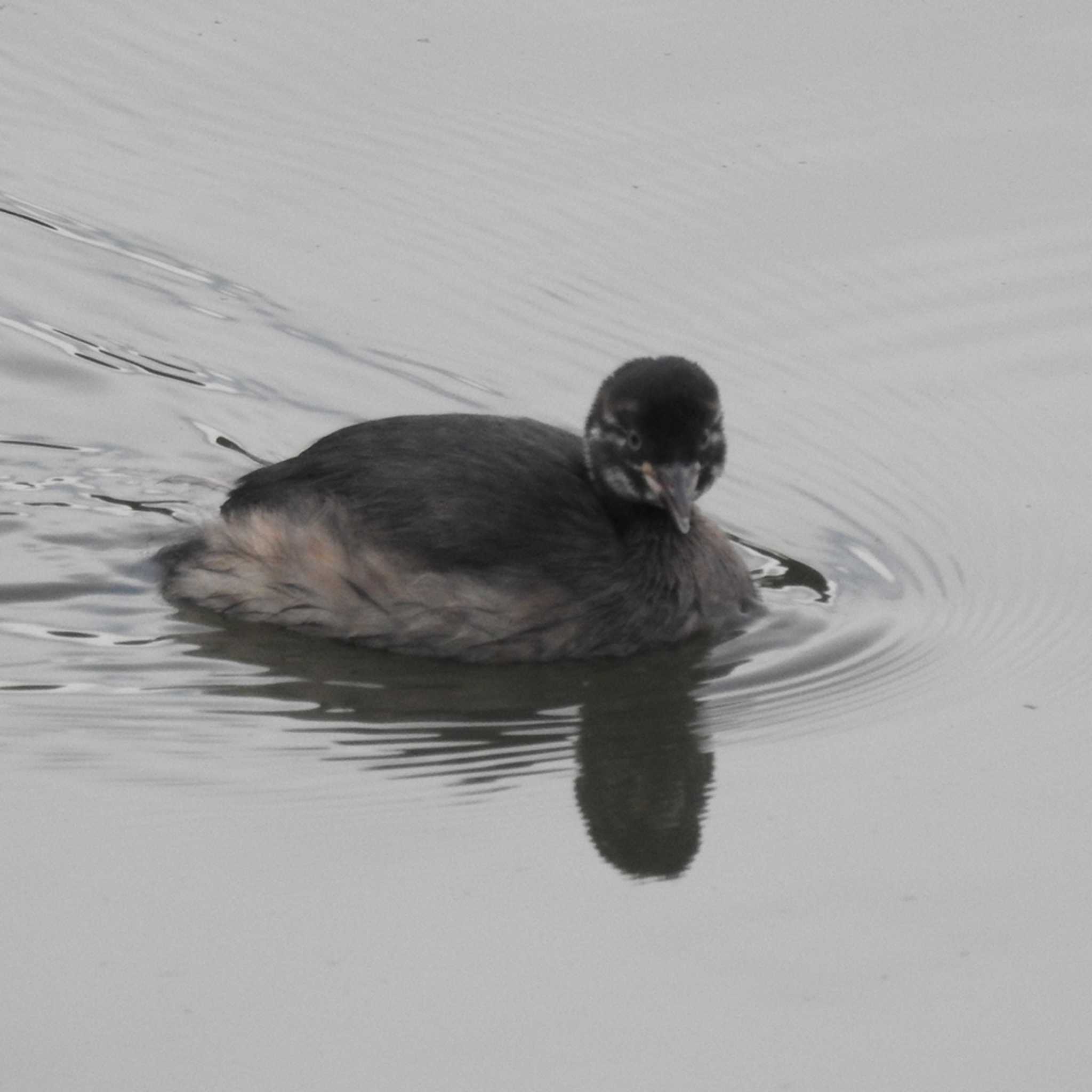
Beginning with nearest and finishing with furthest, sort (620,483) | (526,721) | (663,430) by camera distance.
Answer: (526,721) < (663,430) < (620,483)

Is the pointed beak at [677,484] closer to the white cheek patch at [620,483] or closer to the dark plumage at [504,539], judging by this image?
the dark plumage at [504,539]

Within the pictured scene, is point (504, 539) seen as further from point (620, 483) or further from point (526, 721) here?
point (526, 721)

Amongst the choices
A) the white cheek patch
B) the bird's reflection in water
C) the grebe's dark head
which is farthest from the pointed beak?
the bird's reflection in water

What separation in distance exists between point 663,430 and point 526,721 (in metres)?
1.10

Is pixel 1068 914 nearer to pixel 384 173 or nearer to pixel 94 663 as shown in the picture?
pixel 94 663

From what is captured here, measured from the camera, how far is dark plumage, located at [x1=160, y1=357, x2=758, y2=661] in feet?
24.9

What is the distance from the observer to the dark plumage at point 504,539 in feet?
24.9

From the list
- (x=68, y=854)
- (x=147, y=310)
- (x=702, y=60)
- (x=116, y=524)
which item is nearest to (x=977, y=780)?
(x=68, y=854)

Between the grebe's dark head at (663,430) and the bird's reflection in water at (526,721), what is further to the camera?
the grebe's dark head at (663,430)

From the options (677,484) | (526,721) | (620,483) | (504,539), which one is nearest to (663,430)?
(677,484)

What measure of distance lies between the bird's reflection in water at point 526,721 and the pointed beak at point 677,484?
49 cm

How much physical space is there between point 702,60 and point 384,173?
1831 millimetres

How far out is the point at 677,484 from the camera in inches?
300

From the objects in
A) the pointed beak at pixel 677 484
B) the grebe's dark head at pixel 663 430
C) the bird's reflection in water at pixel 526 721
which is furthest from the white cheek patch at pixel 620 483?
the bird's reflection in water at pixel 526 721
